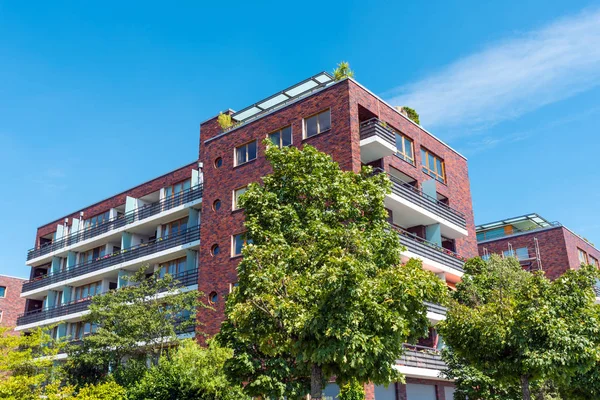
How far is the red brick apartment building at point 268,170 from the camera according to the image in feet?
102

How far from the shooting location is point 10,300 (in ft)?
192

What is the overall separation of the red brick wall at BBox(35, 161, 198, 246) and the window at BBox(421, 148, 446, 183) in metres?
14.6

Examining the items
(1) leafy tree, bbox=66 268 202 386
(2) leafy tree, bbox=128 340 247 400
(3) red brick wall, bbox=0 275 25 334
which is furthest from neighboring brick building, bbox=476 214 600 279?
(3) red brick wall, bbox=0 275 25 334

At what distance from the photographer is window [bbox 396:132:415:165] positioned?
113 ft

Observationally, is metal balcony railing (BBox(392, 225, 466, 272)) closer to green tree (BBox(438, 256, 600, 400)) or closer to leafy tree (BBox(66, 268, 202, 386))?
green tree (BBox(438, 256, 600, 400))

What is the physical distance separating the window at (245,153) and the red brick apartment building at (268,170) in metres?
0.07

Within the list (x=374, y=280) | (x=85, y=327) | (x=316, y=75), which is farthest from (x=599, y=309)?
(x=85, y=327)

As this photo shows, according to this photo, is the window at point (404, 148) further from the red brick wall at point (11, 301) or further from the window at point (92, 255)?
the red brick wall at point (11, 301)

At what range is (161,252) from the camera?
129 ft

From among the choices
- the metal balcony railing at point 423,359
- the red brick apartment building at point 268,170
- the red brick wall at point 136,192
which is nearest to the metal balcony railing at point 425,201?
the red brick apartment building at point 268,170

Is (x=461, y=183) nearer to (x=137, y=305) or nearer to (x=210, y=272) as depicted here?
(x=210, y=272)

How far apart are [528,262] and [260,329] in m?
37.5

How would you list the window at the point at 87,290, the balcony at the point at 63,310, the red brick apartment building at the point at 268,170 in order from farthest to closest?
the window at the point at 87,290, the balcony at the point at 63,310, the red brick apartment building at the point at 268,170

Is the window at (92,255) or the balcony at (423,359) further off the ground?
the window at (92,255)
